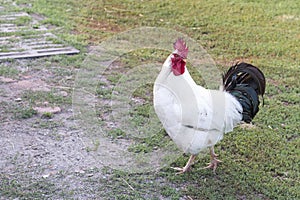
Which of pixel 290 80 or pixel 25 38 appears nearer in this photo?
pixel 290 80

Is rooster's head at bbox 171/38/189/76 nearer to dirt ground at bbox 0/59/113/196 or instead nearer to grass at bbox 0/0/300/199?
grass at bbox 0/0/300/199

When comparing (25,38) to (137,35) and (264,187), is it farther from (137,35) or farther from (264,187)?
(264,187)

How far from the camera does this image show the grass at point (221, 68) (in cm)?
420

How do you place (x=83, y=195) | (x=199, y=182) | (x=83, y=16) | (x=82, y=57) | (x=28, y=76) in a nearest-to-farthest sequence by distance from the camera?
A: 1. (x=83, y=195)
2. (x=199, y=182)
3. (x=28, y=76)
4. (x=82, y=57)
5. (x=83, y=16)

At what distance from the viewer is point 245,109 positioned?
4.37 m

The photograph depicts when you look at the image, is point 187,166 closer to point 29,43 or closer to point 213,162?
point 213,162

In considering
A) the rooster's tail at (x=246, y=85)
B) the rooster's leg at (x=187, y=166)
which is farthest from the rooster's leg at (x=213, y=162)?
the rooster's tail at (x=246, y=85)

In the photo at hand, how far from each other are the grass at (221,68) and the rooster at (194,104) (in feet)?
1.22

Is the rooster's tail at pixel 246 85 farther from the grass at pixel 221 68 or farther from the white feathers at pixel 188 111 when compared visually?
the grass at pixel 221 68

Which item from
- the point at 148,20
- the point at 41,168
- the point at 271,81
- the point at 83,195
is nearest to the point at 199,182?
the point at 83,195

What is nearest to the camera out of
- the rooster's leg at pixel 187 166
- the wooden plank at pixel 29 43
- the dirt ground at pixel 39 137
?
the dirt ground at pixel 39 137

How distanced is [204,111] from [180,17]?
16.2 ft

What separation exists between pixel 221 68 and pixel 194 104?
272 cm

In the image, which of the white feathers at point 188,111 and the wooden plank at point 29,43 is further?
the wooden plank at point 29,43
